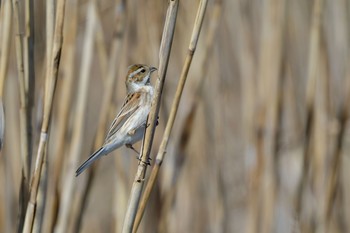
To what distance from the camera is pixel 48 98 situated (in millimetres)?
1692

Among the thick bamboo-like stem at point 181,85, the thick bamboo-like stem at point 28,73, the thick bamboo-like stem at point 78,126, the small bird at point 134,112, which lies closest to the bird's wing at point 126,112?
the small bird at point 134,112

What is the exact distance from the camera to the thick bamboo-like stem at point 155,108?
151cm

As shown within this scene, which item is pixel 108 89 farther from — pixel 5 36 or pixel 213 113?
pixel 213 113

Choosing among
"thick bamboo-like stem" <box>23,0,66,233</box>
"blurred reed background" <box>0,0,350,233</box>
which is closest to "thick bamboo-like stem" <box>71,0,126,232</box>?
"blurred reed background" <box>0,0,350,233</box>

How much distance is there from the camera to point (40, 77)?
2512 millimetres

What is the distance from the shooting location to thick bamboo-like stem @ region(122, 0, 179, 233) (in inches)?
59.6

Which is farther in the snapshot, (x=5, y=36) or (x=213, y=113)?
(x=213, y=113)

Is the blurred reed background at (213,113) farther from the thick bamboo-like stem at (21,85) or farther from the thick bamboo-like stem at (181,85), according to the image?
the thick bamboo-like stem at (181,85)

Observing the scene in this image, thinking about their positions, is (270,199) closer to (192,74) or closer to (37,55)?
(192,74)

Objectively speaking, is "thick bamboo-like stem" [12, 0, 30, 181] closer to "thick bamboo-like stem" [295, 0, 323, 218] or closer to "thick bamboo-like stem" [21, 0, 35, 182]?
"thick bamboo-like stem" [21, 0, 35, 182]

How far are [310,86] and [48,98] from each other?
120cm

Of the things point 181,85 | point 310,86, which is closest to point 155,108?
point 181,85

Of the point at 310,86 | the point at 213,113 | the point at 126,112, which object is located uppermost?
the point at 310,86

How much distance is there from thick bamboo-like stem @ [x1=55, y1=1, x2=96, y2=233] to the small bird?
0.41 ft
